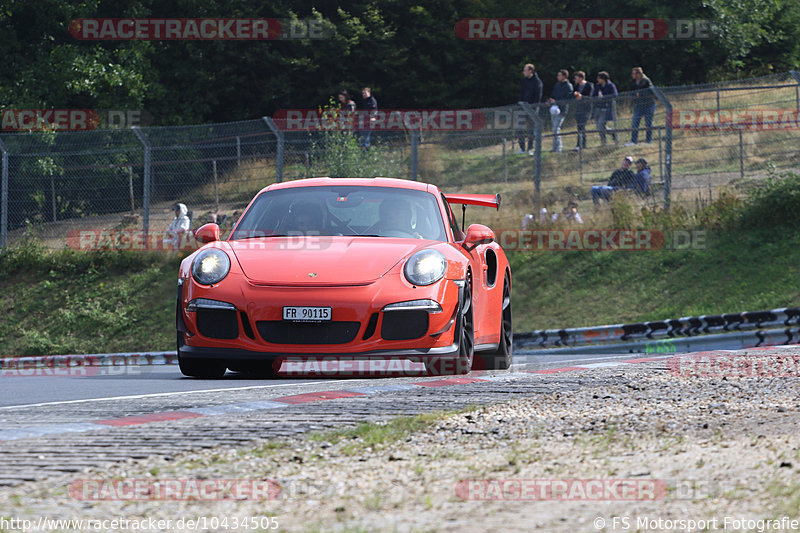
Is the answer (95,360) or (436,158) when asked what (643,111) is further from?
(95,360)

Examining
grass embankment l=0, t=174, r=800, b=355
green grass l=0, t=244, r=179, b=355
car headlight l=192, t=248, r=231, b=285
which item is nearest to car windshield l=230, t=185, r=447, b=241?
car headlight l=192, t=248, r=231, b=285

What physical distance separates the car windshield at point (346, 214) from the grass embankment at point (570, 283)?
29.8ft

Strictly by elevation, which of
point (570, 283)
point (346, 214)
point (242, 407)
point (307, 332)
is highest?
point (346, 214)

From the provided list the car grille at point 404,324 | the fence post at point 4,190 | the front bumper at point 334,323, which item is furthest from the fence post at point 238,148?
the car grille at point 404,324

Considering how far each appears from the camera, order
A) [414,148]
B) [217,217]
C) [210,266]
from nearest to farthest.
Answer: [210,266], [414,148], [217,217]

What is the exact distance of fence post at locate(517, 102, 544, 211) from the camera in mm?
20812

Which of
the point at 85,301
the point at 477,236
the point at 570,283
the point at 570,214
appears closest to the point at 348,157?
the point at 570,214

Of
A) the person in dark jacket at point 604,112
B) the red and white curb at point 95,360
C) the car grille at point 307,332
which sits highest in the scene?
the person in dark jacket at point 604,112

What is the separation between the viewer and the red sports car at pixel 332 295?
8102mm

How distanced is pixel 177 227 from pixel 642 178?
8.55 metres

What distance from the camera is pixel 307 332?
8133 millimetres

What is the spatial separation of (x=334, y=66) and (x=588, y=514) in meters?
37.1

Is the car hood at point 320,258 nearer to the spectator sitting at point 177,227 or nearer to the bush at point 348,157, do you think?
the bush at point 348,157

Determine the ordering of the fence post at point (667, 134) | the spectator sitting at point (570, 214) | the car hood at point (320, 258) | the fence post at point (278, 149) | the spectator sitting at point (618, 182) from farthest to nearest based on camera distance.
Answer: the fence post at point (278, 149), the spectator sitting at point (570, 214), the spectator sitting at point (618, 182), the fence post at point (667, 134), the car hood at point (320, 258)
